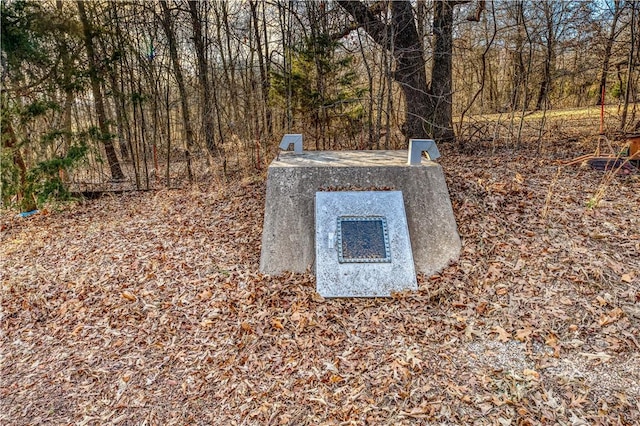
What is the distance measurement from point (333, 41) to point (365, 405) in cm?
755

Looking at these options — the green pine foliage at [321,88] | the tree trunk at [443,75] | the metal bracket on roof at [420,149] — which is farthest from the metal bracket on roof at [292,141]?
the tree trunk at [443,75]

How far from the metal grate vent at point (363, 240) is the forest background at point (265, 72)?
3729 mm

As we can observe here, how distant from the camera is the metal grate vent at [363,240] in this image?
4164 millimetres

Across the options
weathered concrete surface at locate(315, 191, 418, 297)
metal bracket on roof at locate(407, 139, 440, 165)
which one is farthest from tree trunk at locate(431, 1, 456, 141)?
weathered concrete surface at locate(315, 191, 418, 297)

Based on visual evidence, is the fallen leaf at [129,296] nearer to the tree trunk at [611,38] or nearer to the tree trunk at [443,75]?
the tree trunk at [443,75]

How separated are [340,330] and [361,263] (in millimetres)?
825

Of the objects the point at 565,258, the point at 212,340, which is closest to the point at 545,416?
the point at 565,258

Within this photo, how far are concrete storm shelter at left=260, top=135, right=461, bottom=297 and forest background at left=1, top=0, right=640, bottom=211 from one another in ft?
9.69

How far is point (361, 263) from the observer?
13.6 feet

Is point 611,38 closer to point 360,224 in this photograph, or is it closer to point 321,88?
point 321,88

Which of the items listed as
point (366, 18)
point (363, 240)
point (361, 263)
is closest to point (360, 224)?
point (363, 240)

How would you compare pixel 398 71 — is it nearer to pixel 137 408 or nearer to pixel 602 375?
pixel 602 375

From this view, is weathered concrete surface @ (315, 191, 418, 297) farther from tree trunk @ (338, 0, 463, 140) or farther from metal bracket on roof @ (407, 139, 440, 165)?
tree trunk @ (338, 0, 463, 140)

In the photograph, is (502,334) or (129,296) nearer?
(502,334)
